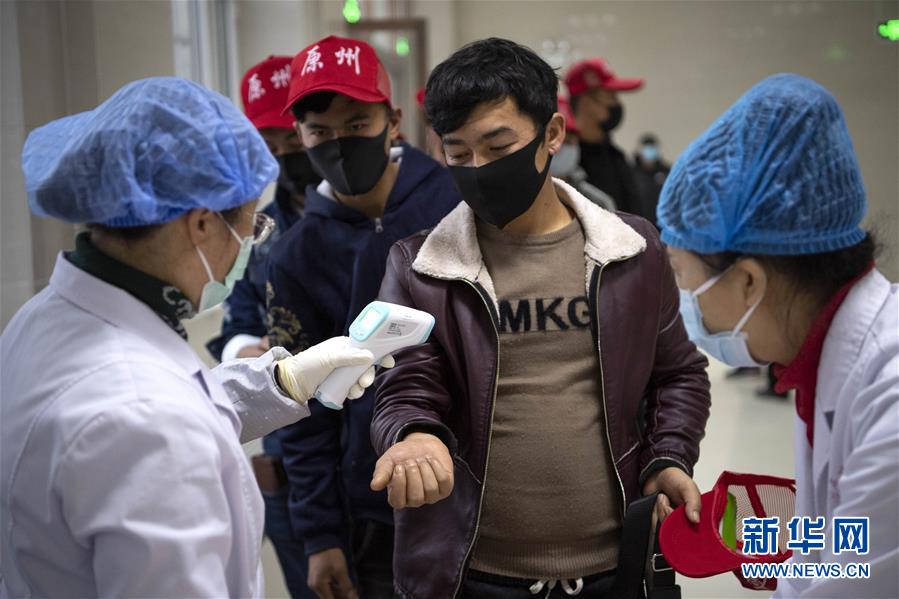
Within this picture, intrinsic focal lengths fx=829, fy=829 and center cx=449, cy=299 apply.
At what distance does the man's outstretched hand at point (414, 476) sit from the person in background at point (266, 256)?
105 centimetres

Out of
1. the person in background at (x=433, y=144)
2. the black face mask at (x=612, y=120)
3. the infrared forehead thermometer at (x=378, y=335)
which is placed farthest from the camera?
the black face mask at (x=612, y=120)

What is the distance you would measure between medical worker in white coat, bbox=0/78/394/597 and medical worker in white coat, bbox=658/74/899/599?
707mm

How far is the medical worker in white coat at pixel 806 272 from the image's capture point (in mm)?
1134

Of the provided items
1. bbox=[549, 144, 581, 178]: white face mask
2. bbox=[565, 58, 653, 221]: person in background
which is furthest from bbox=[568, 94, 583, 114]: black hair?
bbox=[549, 144, 581, 178]: white face mask

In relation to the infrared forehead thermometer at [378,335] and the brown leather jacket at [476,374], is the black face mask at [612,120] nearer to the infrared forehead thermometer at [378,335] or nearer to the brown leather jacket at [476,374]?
the brown leather jacket at [476,374]

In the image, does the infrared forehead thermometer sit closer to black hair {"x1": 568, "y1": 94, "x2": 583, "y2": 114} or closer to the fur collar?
the fur collar

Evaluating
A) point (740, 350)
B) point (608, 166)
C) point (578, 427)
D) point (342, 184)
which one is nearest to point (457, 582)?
point (578, 427)

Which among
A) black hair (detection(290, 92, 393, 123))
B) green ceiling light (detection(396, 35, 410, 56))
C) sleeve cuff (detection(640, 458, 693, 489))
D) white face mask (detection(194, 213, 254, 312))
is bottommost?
sleeve cuff (detection(640, 458, 693, 489))

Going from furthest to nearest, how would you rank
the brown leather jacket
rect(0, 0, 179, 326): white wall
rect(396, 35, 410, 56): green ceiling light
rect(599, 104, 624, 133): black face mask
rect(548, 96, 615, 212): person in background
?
rect(396, 35, 410, 56): green ceiling light, rect(599, 104, 624, 133): black face mask, rect(548, 96, 615, 212): person in background, rect(0, 0, 179, 326): white wall, the brown leather jacket

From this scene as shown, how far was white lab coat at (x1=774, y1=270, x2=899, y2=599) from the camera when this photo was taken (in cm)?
106

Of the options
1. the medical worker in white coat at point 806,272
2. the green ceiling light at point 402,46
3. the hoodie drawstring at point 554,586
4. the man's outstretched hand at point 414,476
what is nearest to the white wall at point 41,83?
the man's outstretched hand at point 414,476

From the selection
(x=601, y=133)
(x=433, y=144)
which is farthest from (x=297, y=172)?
(x=601, y=133)

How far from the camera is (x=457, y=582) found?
146 cm

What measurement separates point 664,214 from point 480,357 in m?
0.40
